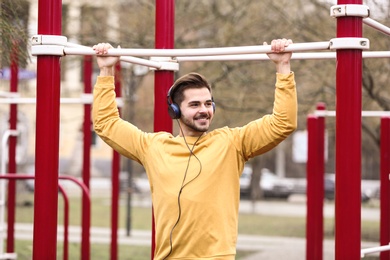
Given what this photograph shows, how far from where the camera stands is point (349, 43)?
3842 mm

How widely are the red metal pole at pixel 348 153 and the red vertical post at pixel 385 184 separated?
4290mm

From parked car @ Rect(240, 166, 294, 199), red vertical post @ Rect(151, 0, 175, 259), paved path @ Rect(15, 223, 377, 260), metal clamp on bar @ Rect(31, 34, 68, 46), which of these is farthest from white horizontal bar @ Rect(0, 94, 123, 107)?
parked car @ Rect(240, 166, 294, 199)

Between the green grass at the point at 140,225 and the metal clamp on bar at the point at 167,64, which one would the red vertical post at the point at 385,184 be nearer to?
the metal clamp on bar at the point at 167,64

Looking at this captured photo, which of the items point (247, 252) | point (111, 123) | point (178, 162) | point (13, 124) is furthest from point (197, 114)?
point (247, 252)

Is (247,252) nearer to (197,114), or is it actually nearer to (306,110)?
(306,110)

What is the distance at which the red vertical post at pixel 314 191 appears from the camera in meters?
8.84

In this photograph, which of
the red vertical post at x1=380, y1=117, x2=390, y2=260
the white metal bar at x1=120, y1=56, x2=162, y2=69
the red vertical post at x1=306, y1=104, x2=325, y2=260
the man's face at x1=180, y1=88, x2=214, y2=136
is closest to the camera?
the man's face at x1=180, y1=88, x2=214, y2=136

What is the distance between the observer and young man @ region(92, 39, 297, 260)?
12.6 feet

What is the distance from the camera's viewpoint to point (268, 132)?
12.8 ft

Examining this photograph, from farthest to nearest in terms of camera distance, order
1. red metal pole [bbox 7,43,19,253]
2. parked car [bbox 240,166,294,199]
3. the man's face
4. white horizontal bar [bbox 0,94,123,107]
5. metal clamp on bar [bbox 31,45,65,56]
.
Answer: parked car [bbox 240,166,294,199]
red metal pole [bbox 7,43,19,253]
white horizontal bar [bbox 0,94,123,107]
metal clamp on bar [bbox 31,45,65,56]
the man's face

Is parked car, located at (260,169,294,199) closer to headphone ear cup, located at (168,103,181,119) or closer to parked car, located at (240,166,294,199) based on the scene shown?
parked car, located at (240,166,294,199)

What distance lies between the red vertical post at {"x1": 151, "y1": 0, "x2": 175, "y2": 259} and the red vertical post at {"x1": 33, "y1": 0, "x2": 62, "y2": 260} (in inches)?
36.8

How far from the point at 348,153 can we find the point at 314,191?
16.5ft

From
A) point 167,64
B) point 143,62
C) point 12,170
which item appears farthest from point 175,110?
point 12,170
